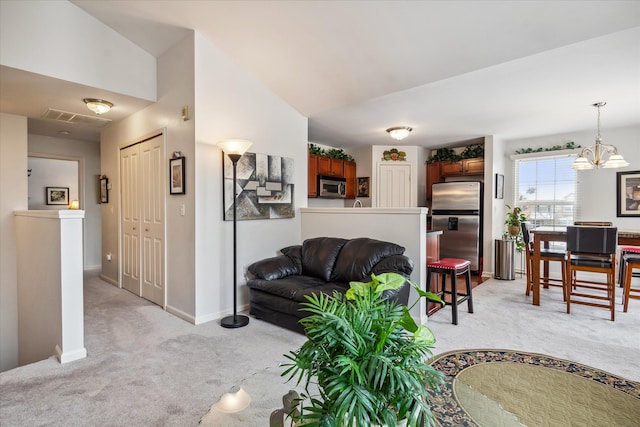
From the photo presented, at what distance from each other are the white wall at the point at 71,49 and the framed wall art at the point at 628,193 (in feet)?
21.6

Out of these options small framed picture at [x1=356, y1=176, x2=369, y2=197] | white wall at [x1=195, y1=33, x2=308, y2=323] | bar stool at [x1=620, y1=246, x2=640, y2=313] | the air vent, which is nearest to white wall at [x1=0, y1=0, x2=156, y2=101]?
white wall at [x1=195, y1=33, x2=308, y2=323]

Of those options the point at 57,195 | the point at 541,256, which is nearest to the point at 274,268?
the point at 541,256

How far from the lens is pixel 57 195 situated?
7.56 meters

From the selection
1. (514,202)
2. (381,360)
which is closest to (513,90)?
(514,202)

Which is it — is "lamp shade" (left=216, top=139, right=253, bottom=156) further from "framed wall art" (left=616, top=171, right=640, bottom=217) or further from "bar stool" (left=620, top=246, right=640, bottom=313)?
"framed wall art" (left=616, top=171, right=640, bottom=217)

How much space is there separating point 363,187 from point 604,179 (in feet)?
12.6

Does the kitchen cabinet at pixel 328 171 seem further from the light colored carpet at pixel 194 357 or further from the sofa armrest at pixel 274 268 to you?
the light colored carpet at pixel 194 357

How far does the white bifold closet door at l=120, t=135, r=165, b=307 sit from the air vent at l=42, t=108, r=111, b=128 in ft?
1.84

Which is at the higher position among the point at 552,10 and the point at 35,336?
the point at 552,10

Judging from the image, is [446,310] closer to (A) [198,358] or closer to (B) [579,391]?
(B) [579,391]

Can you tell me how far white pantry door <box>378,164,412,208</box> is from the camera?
21.4 feet

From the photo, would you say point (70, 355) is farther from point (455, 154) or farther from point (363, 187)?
point (455, 154)

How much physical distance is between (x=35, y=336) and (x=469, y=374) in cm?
424

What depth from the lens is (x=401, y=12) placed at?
271 cm
